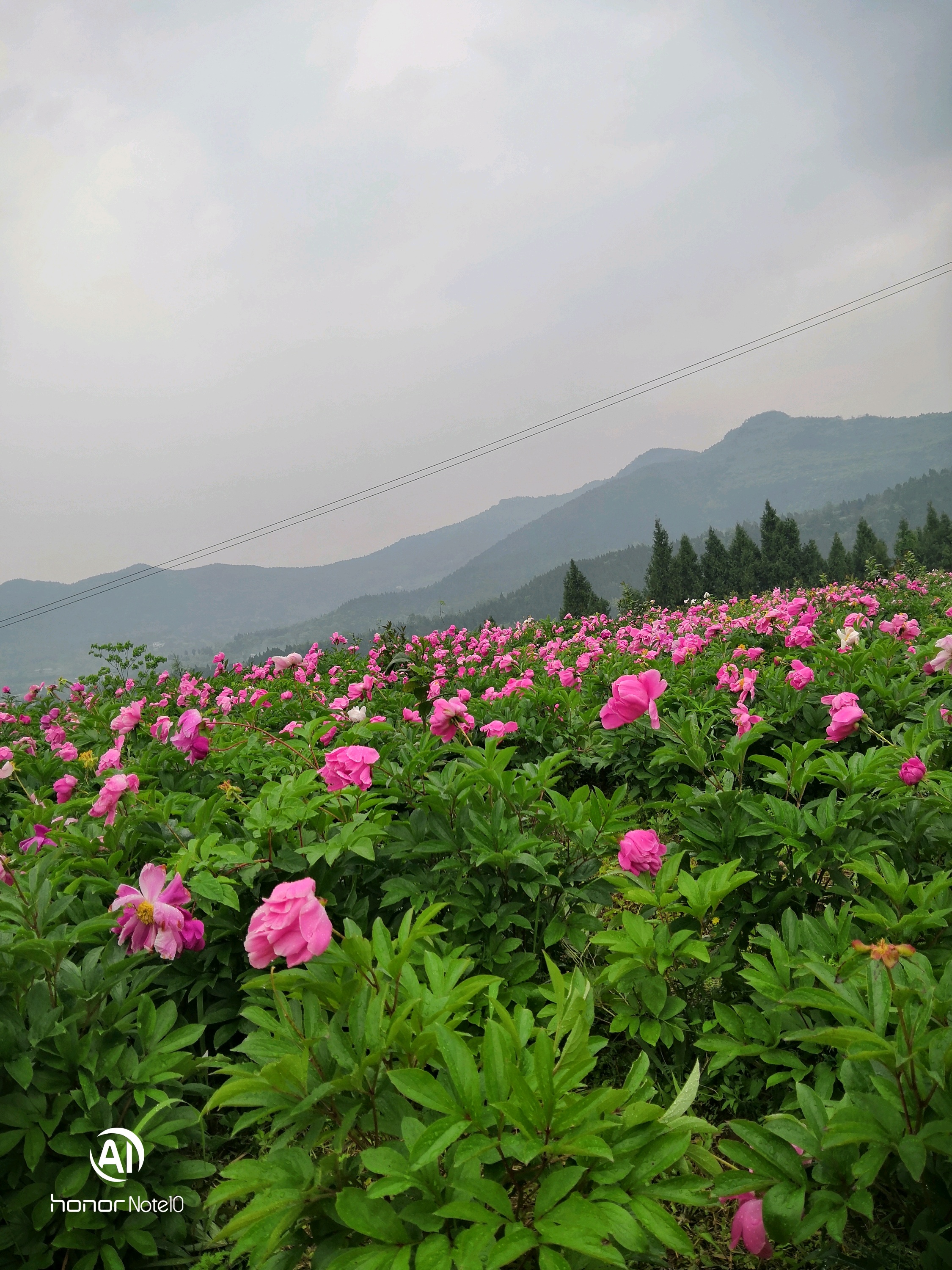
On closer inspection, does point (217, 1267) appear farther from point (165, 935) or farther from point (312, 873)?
point (312, 873)

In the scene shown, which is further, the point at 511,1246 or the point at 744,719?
the point at 744,719

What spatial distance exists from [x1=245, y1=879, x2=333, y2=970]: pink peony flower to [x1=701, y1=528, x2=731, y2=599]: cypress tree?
51323 mm

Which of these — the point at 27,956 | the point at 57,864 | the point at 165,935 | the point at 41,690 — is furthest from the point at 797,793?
the point at 41,690

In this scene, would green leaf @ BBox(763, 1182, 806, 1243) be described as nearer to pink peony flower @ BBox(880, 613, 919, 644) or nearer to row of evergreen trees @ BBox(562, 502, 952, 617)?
pink peony flower @ BBox(880, 613, 919, 644)

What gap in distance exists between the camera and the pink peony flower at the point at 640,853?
191cm

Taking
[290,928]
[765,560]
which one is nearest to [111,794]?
[290,928]

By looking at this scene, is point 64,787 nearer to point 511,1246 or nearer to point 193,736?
point 193,736

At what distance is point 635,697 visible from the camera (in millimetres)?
2119

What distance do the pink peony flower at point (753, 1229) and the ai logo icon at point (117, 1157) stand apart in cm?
127

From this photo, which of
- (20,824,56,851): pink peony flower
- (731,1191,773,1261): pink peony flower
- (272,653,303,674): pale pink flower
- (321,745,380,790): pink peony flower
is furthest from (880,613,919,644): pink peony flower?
(20,824,56,851): pink peony flower

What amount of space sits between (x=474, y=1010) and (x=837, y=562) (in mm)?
55142

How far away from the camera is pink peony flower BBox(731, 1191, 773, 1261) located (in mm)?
1146

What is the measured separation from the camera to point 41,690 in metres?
7.92

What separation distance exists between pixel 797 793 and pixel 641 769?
200 centimetres
